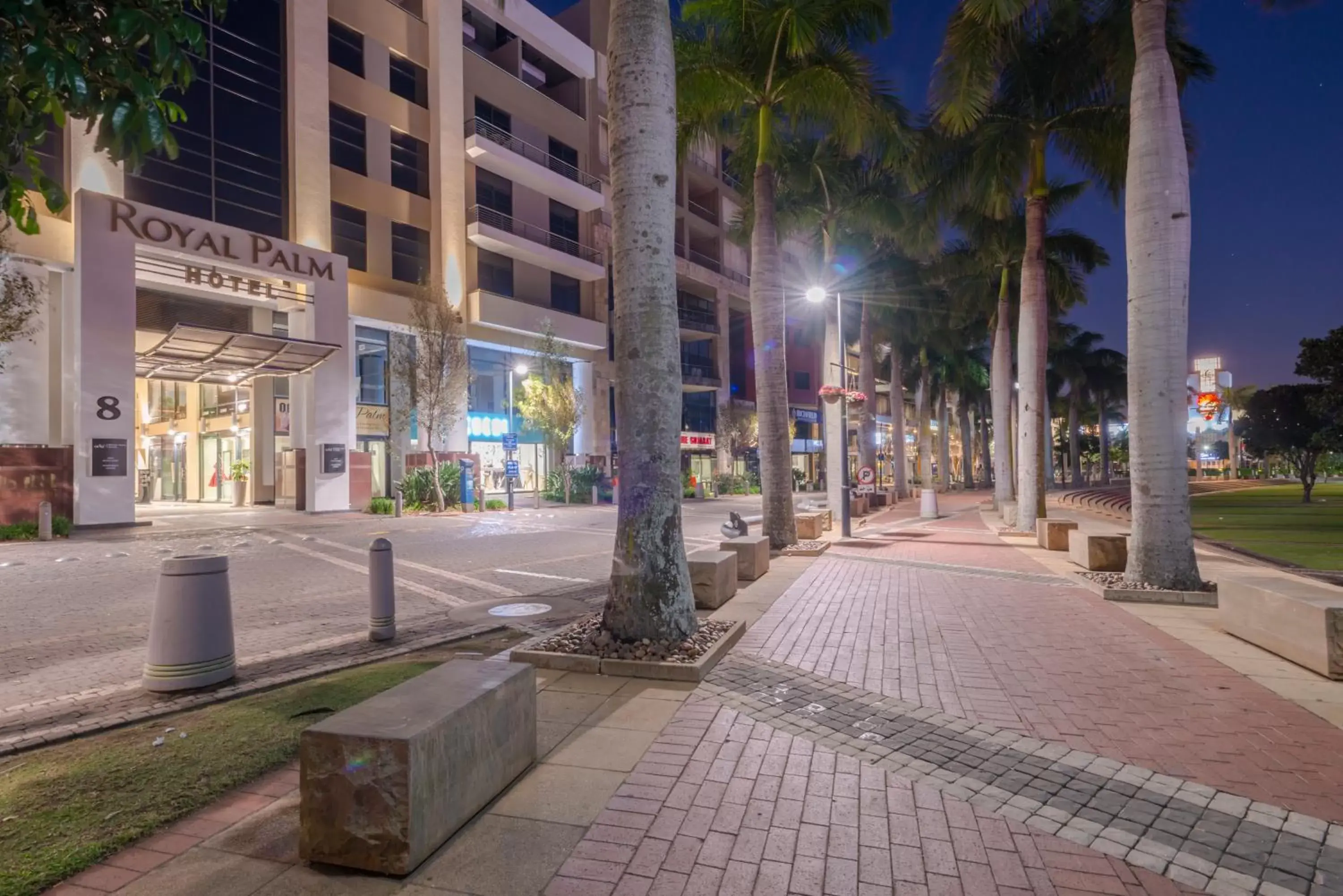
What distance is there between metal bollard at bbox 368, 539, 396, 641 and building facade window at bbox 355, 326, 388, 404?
26692mm

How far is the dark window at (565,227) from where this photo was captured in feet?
130

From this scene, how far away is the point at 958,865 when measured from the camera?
9.87ft

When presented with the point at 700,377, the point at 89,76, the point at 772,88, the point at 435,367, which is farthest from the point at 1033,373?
the point at 700,377

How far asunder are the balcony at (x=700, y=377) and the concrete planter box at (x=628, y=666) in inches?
1738

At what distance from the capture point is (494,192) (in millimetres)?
36219

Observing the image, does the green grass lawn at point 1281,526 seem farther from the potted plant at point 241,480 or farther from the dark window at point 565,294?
the potted plant at point 241,480

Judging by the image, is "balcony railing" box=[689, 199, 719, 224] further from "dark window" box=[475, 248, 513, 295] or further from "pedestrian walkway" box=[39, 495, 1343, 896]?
"pedestrian walkway" box=[39, 495, 1343, 896]

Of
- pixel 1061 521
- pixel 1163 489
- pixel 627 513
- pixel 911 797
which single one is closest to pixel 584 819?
pixel 911 797

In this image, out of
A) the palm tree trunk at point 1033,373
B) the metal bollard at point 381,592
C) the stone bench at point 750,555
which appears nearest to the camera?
the metal bollard at point 381,592

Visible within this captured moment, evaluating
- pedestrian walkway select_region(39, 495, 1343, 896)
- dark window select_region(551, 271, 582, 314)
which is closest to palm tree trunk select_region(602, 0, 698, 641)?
pedestrian walkway select_region(39, 495, 1343, 896)

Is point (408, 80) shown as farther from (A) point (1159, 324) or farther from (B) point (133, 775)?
(B) point (133, 775)

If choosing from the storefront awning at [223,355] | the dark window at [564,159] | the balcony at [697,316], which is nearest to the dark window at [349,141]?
the storefront awning at [223,355]

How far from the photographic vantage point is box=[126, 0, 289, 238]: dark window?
24.5 meters

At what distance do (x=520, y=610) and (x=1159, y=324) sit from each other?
850cm
